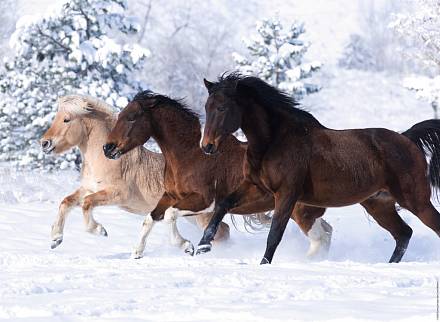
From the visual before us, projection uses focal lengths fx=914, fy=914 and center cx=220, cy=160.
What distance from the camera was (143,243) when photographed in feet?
29.7

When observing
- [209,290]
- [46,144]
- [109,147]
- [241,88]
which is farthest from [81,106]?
[209,290]

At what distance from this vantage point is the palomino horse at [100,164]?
35.0 feet

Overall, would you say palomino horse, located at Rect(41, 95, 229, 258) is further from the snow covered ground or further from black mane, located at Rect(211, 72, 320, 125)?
black mane, located at Rect(211, 72, 320, 125)

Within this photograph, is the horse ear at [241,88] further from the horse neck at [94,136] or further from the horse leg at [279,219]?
the horse neck at [94,136]

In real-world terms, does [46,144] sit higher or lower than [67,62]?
higher

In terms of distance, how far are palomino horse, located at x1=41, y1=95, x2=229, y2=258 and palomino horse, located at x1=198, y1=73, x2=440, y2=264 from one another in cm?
254

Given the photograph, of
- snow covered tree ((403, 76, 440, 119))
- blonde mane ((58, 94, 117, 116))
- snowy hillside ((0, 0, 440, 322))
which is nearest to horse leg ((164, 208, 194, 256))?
snowy hillside ((0, 0, 440, 322))

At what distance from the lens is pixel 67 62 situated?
82.9ft

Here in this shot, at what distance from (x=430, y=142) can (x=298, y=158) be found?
2142mm

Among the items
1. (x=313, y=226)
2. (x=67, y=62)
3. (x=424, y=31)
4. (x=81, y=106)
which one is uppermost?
(x=81, y=106)

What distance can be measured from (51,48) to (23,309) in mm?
20912

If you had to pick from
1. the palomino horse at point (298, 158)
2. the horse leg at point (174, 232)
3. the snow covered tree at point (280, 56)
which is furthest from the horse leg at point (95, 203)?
the snow covered tree at point (280, 56)

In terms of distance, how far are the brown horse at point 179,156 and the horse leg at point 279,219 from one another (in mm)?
960

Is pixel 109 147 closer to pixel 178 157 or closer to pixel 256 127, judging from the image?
pixel 178 157
